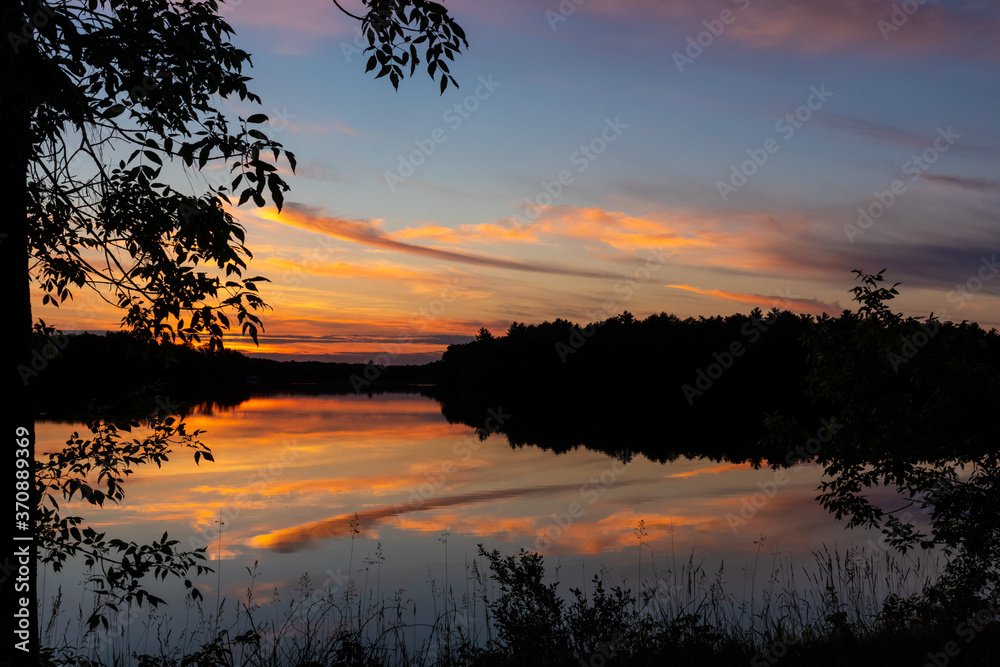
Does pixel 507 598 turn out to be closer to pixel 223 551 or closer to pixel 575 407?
pixel 223 551

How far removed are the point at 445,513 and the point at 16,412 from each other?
17107mm

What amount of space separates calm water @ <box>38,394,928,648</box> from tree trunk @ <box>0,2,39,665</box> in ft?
24.1

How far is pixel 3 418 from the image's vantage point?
523cm

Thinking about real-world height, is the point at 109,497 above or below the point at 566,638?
above

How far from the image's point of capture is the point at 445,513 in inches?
849

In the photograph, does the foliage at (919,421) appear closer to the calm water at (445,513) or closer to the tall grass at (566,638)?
the tall grass at (566,638)

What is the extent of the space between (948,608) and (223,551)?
47.2ft

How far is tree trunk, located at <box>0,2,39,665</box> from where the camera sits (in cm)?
523

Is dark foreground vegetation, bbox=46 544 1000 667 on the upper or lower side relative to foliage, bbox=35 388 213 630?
lower

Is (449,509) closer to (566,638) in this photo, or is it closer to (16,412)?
(566,638)

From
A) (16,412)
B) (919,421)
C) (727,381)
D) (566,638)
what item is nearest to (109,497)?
(16,412)

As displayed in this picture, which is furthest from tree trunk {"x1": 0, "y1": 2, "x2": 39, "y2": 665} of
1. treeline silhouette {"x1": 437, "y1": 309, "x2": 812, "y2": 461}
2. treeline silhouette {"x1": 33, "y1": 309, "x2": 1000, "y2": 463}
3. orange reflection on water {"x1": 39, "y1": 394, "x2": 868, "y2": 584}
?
treeline silhouette {"x1": 437, "y1": 309, "x2": 812, "y2": 461}

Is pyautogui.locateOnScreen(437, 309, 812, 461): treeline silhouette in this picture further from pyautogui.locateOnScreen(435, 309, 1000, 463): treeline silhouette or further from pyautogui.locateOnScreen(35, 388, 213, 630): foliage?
pyautogui.locateOnScreen(35, 388, 213, 630): foliage

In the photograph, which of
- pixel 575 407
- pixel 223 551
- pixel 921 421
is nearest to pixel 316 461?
pixel 223 551
